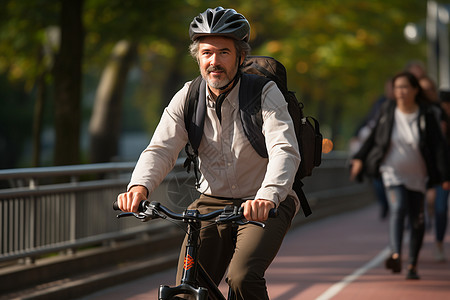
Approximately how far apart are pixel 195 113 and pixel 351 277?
5.37 m

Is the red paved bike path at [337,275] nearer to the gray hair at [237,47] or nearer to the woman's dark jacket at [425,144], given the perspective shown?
the woman's dark jacket at [425,144]

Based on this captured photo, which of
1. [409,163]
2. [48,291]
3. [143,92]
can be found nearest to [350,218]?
[409,163]

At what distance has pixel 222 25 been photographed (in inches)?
162

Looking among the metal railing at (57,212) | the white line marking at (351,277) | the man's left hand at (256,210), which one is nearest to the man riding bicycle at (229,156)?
the man's left hand at (256,210)

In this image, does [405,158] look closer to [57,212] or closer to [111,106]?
[57,212]

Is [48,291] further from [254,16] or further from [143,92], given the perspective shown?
[143,92]

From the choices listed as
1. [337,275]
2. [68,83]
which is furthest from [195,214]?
[68,83]

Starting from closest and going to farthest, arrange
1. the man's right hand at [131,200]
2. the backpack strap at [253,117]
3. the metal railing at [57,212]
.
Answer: the man's right hand at [131,200] → the backpack strap at [253,117] → the metal railing at [57,212]

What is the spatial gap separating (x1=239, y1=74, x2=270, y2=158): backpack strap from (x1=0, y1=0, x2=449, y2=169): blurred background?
7.66m

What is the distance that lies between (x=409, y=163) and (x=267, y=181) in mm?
5141

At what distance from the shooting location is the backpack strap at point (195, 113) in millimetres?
4258

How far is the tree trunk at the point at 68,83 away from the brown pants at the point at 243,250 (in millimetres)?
7392

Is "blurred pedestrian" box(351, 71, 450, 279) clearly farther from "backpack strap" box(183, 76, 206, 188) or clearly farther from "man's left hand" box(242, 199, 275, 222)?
"man's left hand" box(242, 199, 275, 222)

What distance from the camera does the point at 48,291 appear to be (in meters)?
Result: 7.22
